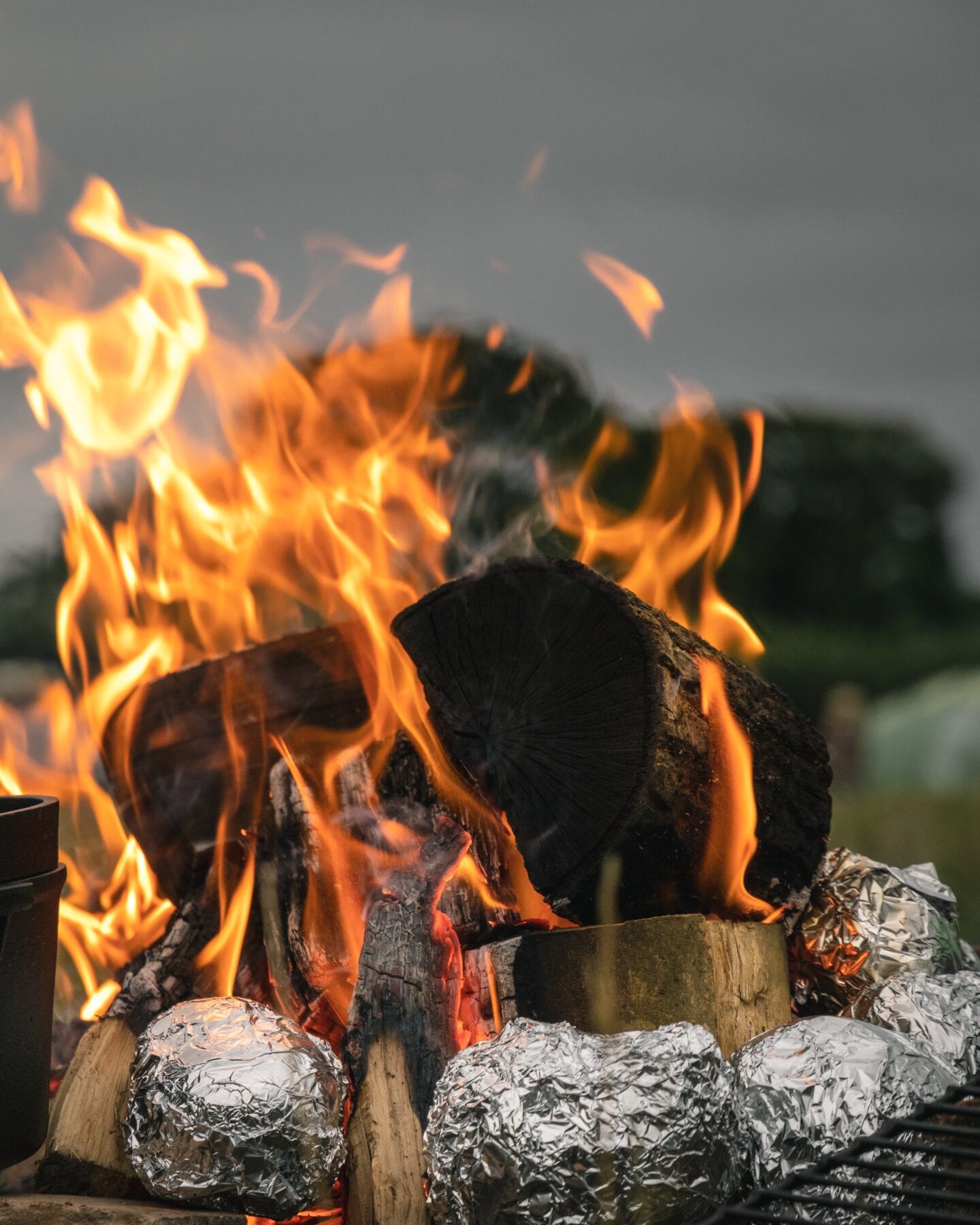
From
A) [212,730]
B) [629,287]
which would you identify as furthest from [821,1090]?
[629,287]

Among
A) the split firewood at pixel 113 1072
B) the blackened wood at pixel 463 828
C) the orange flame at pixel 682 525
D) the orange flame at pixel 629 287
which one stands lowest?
the split firewood at pixel 113 1072

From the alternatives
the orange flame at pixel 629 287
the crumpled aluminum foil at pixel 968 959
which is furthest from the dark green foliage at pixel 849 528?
the crumpled aluminum foil at pixel 968 959

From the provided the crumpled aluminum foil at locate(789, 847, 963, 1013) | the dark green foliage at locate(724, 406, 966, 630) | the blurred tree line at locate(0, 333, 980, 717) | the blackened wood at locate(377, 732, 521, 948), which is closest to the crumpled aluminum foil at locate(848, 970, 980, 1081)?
the crumpled aluminum foil at locate(789, 847, 963, 1013)

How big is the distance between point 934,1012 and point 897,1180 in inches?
21.9

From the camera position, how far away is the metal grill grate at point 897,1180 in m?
1.55

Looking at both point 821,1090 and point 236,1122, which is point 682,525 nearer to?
point 821,1090

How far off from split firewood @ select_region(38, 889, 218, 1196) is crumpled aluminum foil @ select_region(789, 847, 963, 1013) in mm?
1366

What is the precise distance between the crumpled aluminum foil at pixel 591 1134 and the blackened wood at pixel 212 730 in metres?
1.16

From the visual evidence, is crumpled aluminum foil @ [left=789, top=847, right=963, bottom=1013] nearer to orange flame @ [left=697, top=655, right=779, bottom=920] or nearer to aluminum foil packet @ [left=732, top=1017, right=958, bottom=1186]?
orange flame @ [left=697, top=655, right=779, bottom=920]

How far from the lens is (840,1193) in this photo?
76.5 inches

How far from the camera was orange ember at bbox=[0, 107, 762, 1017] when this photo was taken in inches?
119

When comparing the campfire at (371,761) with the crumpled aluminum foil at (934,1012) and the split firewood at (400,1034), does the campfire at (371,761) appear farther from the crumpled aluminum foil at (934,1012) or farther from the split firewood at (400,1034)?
the crumpled aluminum foil at (934,1012)

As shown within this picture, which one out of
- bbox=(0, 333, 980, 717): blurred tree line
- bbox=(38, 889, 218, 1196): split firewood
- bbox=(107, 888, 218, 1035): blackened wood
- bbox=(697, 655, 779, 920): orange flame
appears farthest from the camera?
bbox=(0, 333, 980, 717): blurred tree line

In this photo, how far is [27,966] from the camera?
2.30 m
